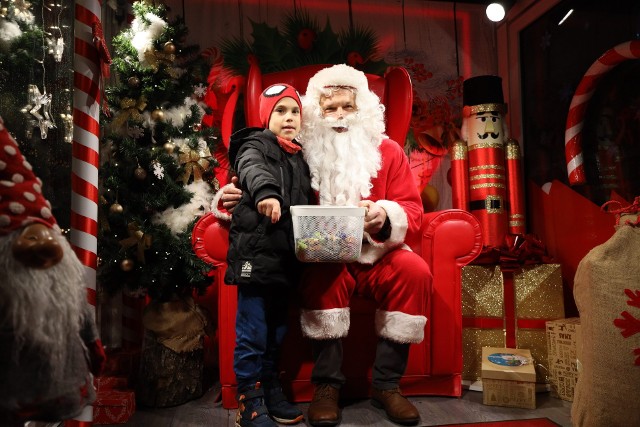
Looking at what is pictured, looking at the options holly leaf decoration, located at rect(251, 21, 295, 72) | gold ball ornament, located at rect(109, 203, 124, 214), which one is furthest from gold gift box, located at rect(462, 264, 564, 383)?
holly leaf decoration, located at rect(251, 21, 295, 72)

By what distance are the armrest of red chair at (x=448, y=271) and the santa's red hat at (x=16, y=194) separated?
175 centimetres

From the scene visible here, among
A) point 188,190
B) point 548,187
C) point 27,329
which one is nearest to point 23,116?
point 188,190

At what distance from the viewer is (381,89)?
3154 mm

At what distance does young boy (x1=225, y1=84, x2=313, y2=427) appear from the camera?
201cm

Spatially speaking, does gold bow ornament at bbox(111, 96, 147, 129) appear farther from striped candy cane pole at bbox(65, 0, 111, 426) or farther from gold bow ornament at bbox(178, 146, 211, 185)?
striped candy cane pole at bbox(65, 0, 111, 426)

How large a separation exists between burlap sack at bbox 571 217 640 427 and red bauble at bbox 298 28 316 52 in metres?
2.46

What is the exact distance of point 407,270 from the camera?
2.21 m

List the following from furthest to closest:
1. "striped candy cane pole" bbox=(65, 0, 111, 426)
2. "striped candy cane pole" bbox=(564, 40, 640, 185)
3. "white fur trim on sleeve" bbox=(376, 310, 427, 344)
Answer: "striped candy cane pole" bbox=(564, 40, 640, 185), "white fur trim on sleeve" bbox=(376, 310, 427, 344), "striped candy cane pole" bbox=(65, 0, 111, 426)

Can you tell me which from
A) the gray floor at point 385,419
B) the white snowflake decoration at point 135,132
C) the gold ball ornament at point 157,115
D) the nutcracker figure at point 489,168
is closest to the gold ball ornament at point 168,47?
the gold ball ornament at point 157,115

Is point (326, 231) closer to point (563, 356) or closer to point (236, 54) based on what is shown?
point (563, 356)

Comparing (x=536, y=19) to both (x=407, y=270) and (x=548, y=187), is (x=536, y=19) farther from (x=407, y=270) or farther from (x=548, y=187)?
(x=407, y=270)

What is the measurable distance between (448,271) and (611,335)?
2.53ft

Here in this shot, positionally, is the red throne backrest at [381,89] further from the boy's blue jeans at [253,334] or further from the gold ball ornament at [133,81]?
the boy's blue jeans at [253,334]

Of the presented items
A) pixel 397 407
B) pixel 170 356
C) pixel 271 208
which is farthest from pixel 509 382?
pixel 170 356
